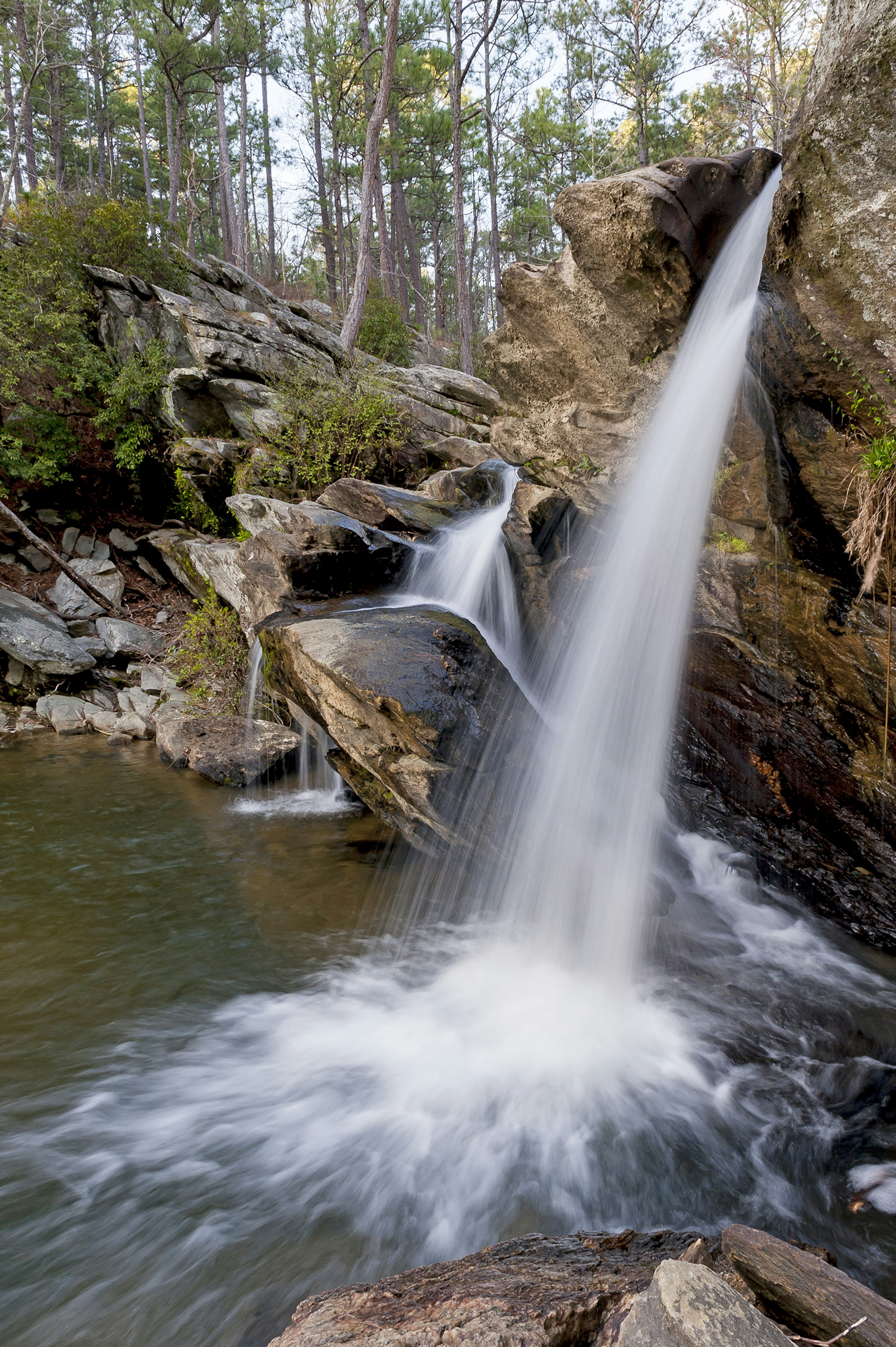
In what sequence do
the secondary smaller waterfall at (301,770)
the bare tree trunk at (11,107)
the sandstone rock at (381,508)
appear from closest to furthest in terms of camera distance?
the secondary smaller waterfall at (301,770), the sandstone rock at (381,508), the bare tree trunk at (11,107)

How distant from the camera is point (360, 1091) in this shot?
11.7 feet

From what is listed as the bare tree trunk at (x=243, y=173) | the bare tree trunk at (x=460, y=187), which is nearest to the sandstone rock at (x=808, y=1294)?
the bare tree trunk at (x=460, y=187)

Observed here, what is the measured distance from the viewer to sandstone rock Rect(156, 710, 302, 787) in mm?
8305

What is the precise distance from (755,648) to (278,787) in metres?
5.90

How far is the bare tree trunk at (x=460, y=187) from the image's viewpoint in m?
17.5

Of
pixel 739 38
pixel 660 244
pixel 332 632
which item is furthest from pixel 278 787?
pixel 739 38

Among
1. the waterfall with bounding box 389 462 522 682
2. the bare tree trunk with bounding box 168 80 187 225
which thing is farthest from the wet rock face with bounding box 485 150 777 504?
the bare tree trunk with bounding box 168 80 187 225

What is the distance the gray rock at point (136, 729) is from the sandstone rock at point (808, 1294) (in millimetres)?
9875

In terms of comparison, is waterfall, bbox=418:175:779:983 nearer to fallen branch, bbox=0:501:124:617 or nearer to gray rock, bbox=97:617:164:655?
gray rock, bbox=97:617:164:655

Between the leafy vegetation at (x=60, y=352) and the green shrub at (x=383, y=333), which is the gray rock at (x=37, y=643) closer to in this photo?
the leafy vegetation at (x=60, y=352)

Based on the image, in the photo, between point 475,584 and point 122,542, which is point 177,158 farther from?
point 475,584

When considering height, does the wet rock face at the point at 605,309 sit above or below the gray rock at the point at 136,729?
above

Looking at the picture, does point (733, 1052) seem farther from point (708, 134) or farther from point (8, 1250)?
point (708, 134)

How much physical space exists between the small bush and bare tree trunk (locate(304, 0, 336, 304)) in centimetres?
2209
